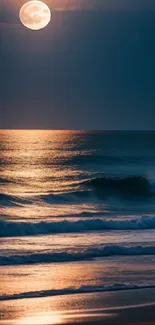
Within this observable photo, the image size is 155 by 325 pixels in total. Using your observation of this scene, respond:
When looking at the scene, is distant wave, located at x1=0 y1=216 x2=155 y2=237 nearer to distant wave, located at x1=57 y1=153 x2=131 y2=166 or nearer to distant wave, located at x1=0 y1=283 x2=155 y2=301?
distant wave, located at x1=0 y1=283 x2=155 y2=301

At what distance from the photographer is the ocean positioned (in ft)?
51.5

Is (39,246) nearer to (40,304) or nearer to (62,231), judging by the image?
(62,231)

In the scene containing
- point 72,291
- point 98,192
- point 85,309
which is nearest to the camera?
point 85,309

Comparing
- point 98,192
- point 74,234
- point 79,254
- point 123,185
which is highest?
point 123,185

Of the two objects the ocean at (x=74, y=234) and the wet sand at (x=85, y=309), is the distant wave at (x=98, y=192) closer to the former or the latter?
the ocean at (x=74, y=234)

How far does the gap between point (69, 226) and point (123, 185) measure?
69.2 ft

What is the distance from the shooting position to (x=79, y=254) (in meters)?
19.0

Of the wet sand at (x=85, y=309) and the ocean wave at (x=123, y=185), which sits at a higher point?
the ocean wave at (x=123, y=185)

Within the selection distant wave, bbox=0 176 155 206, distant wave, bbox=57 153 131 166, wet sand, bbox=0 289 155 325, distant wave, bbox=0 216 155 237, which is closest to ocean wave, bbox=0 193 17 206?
distant wave, bbox=0 176 155 206

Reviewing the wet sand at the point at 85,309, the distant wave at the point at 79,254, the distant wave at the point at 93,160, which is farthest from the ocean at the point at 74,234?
the distant wave at the point at 93,160

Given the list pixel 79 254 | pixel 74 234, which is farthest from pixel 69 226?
pixel 79 254

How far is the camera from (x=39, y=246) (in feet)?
67.1

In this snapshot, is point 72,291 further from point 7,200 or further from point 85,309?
point 7,200

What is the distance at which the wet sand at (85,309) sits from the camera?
12.6 metres
